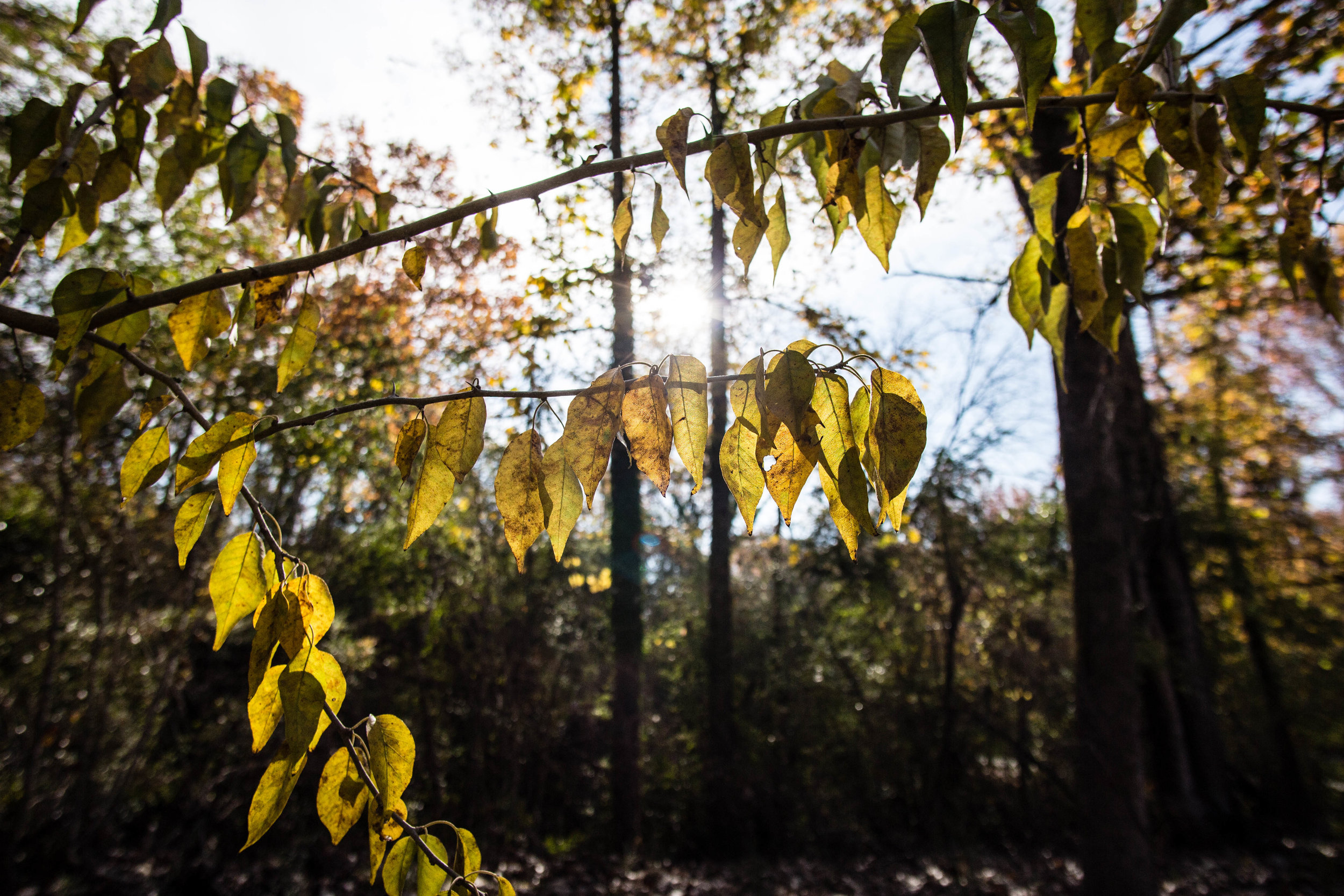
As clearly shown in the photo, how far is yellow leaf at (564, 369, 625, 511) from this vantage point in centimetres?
47

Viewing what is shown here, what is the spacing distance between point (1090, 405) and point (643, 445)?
325 centimetres

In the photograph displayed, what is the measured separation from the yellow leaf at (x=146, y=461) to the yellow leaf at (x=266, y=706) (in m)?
0.20

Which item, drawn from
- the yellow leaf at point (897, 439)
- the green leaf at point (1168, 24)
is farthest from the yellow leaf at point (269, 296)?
the green leaf at point (1168, 24)

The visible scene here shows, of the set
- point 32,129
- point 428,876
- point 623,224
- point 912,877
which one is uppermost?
point 32,129

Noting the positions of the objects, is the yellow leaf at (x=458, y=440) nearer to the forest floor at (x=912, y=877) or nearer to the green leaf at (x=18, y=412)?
the green leaf at (x=18, y=412)

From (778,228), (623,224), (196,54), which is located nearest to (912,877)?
(778,228)

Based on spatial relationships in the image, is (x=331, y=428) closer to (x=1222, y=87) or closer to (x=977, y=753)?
(x=1222, y=87)

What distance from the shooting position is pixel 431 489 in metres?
0.53

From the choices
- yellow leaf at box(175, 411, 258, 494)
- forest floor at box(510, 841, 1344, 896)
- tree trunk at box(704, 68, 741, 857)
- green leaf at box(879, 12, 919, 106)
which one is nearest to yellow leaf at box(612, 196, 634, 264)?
green leaf at box(879, 12, 919, 106)

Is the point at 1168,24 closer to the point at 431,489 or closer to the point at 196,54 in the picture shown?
the point at 431,489

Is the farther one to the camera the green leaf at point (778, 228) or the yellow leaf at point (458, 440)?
the green leaf at point (778, 228)

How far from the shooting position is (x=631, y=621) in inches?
229

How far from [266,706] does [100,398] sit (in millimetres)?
337

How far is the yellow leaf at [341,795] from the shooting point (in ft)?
1.91
